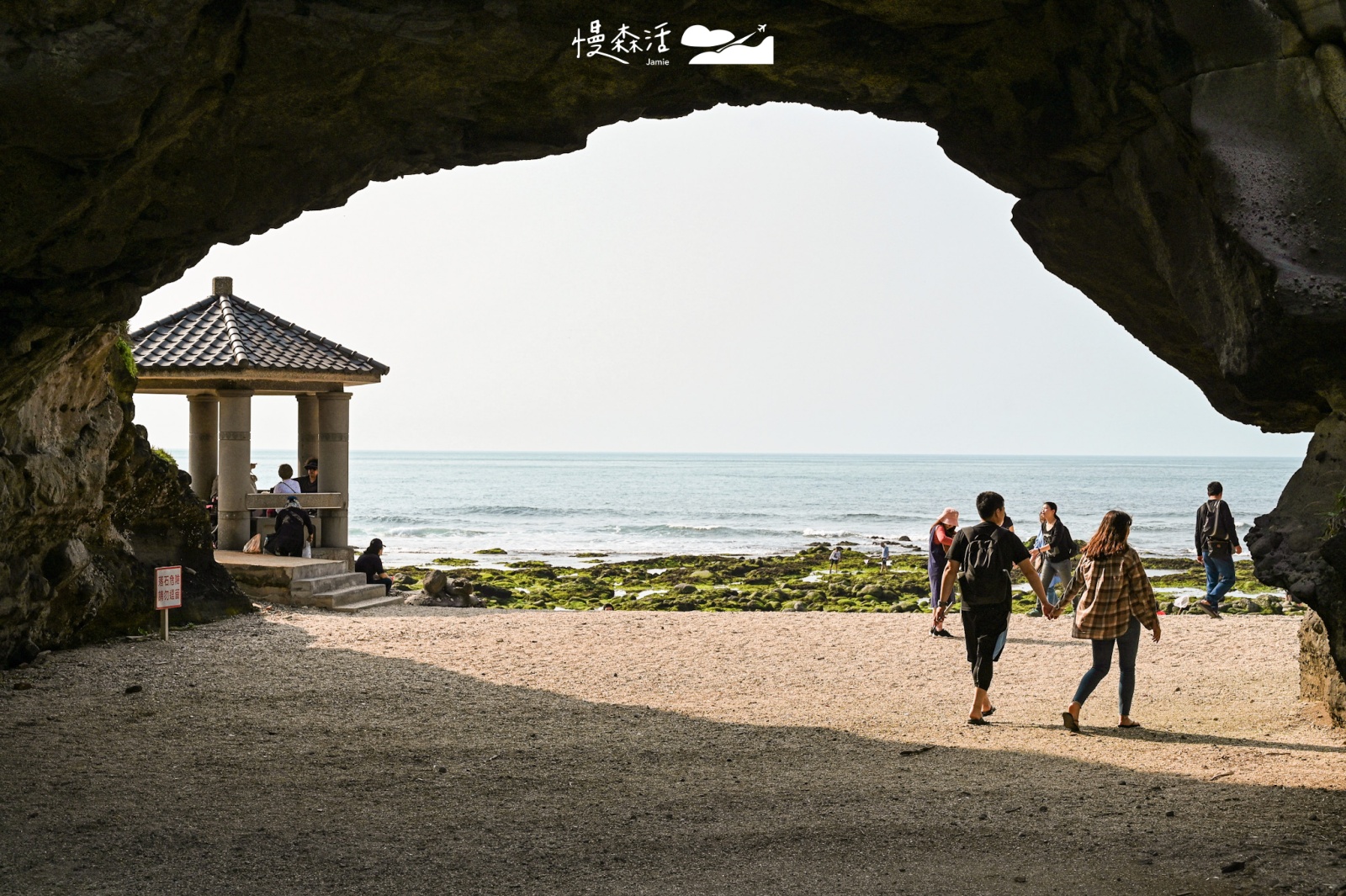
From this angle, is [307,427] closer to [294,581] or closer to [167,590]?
[294,581]

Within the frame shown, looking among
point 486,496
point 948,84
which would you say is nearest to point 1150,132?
point 948,84

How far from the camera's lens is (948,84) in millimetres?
7336

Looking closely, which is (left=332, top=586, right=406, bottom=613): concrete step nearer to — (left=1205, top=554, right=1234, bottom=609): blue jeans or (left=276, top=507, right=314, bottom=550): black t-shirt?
(left=276, top=507, right=314, bottom=550): black t-shirt

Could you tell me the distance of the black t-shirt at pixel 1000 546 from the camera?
837 centimetres

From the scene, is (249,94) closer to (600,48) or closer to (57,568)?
(600,48)

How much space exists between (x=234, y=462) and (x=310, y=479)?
69.6 inches

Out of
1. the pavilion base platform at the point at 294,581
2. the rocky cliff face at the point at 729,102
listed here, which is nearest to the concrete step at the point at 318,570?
the pavilion base platform at the point at 294,581

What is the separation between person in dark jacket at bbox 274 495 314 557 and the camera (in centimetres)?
1727

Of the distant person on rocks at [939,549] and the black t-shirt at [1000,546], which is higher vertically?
the black t-shirt at [1000,546]

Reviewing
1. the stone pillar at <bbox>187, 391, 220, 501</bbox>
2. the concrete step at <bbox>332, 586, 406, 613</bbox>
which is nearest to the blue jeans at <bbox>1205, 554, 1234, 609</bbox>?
the concrete step at <bbox>332, 586, 406, 613</bbox>

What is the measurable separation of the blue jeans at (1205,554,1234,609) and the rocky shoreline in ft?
6.33

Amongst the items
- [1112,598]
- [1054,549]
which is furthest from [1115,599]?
[1054,549]

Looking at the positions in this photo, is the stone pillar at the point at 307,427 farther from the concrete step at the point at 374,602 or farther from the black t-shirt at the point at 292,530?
the concrete step at the point at 374,602

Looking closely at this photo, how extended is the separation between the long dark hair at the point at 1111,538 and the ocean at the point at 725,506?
31.7 meters
